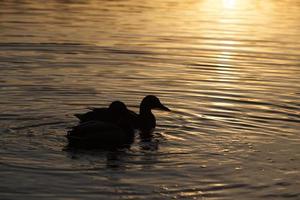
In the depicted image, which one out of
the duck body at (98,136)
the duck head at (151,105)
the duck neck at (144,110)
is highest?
the duck head at (151,105)

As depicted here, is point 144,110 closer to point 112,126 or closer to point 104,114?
point 104,114

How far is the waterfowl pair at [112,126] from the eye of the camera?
14.3m

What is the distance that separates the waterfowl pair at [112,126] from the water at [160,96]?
313mm

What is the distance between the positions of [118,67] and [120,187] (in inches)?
403

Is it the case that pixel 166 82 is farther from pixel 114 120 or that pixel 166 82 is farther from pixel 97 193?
pixel 97 193

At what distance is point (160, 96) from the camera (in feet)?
62.3

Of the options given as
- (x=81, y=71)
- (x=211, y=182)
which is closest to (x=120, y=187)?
(x=211, y=182)

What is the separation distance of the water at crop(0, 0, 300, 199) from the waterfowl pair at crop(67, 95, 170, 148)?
1.03ft

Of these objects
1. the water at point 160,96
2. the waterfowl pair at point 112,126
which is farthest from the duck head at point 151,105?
the water at point 160,96

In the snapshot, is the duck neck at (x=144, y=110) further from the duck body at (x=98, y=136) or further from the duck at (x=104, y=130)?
the duck body at (x=98, y=136)

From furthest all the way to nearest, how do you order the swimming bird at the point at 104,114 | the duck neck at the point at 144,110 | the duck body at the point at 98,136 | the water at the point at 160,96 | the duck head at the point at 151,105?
1. the duck head at the point at 151,105
2. the duck neck at the point at 144,110
3. the swimming bird at the point at 104,114
4. the duck body at the point at 98,136
5. the water at the point at 160,96

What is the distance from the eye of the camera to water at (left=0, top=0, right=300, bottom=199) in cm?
1231

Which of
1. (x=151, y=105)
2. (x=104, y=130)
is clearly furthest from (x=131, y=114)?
(x=104, y=130)

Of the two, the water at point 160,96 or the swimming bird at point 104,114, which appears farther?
the swimming bird at point 104,114
